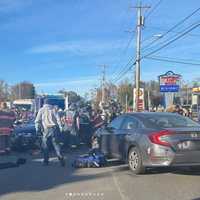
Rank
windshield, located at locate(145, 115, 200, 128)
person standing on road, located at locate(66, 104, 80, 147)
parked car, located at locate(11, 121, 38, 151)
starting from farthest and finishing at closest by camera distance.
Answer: person standing on road, located at locate(66, 104, 80, 147) < parked car, located at locate(11, 121, 38, 151) < windshield, located at locate(145, 115, 200, 128)

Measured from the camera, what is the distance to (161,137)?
10.9 m

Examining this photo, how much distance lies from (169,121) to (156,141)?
1.05 metres

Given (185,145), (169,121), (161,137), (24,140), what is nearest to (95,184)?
(161,137)

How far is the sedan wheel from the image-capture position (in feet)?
37.2

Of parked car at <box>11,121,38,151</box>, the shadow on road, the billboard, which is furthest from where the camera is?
the billboard

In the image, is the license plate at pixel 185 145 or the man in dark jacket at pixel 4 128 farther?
the man in dark jacket at pixel 4 128

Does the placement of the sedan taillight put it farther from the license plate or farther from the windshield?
the windshield

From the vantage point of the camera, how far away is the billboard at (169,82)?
27828mm

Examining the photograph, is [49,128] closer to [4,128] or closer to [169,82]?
[4,128]

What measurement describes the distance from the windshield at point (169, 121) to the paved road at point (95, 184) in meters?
1.08

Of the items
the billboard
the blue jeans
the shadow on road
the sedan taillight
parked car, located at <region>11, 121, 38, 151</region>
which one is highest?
the billboard

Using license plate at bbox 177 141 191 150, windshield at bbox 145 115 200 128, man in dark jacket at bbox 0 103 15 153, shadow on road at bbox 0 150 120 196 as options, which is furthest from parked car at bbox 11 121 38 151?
license plate at bbox 177 141 191 150

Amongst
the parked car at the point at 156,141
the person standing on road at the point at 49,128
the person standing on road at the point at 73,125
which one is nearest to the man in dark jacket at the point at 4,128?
the person standing on road at the point at 49,128

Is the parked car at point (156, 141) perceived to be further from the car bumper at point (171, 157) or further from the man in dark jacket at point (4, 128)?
the man in dark jacket at point (4, 128)
